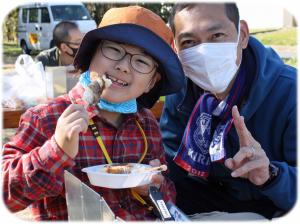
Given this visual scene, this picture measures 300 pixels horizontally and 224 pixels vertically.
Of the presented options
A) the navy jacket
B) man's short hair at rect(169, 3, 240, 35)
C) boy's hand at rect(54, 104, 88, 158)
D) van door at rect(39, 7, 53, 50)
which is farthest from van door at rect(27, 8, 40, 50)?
boy's hand at rect(54, 104, 88, 158)

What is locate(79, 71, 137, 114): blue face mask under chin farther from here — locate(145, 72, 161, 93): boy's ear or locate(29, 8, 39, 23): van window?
locate(29, 8, 39, 23): van window

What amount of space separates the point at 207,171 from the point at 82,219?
102 cm

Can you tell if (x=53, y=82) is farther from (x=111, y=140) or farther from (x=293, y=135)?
(x=293, y=135)

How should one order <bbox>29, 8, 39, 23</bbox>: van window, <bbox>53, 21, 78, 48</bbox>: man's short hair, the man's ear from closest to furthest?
the man's ear, <bbox>53, 21, 78, 48</bbox>: man's short hair, <bbox>29, 8, 39, 23</bbox>: van window

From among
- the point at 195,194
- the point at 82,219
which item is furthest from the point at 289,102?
the point at 82,219

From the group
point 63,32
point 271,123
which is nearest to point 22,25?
point 63,32

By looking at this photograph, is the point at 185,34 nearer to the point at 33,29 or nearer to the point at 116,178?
the point at 116,178

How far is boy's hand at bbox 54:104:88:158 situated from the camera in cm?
173

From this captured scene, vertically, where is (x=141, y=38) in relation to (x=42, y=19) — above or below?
above

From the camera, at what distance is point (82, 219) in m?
1.68

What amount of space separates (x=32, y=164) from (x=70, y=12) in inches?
668

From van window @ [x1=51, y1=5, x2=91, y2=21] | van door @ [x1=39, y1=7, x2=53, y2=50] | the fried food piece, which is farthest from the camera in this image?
van door @ [x1=39, y1=7, x2=53, y2=50]

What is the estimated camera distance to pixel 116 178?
6.28ft

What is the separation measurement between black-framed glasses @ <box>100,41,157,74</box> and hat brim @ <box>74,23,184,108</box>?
37 mm
